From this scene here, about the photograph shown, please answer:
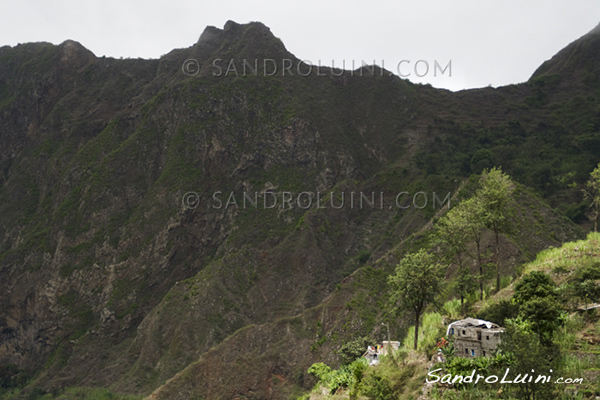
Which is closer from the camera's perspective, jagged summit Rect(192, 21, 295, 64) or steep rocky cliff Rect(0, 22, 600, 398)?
steep rocky cliff Rect(0, 22, 600, 398)

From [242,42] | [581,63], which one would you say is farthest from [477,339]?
[581,63]

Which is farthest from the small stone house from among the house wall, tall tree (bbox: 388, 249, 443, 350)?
tall tree (bbox: 388, 249, 443, 350)

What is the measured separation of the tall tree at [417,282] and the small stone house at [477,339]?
7.33 meters

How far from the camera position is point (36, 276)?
375 feet

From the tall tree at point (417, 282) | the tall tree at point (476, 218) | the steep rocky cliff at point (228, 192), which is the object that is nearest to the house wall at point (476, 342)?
the tall tree at point (417, 282)

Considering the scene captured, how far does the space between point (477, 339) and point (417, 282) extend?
858 cm

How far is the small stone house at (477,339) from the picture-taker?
85.4ft

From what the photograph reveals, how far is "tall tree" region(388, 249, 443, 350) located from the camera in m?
34.8

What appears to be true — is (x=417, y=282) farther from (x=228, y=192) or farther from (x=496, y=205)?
(x=228, y=192)

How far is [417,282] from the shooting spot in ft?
114

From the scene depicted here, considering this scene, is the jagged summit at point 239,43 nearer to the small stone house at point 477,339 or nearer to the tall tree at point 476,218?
the tall tree at point 476,218

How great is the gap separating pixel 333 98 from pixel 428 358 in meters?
113

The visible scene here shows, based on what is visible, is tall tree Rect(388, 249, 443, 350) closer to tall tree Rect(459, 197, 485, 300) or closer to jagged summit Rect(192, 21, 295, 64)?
tall tree Rect(459, 197, 485, 300)

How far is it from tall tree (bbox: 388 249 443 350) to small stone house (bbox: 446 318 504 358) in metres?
7.33
